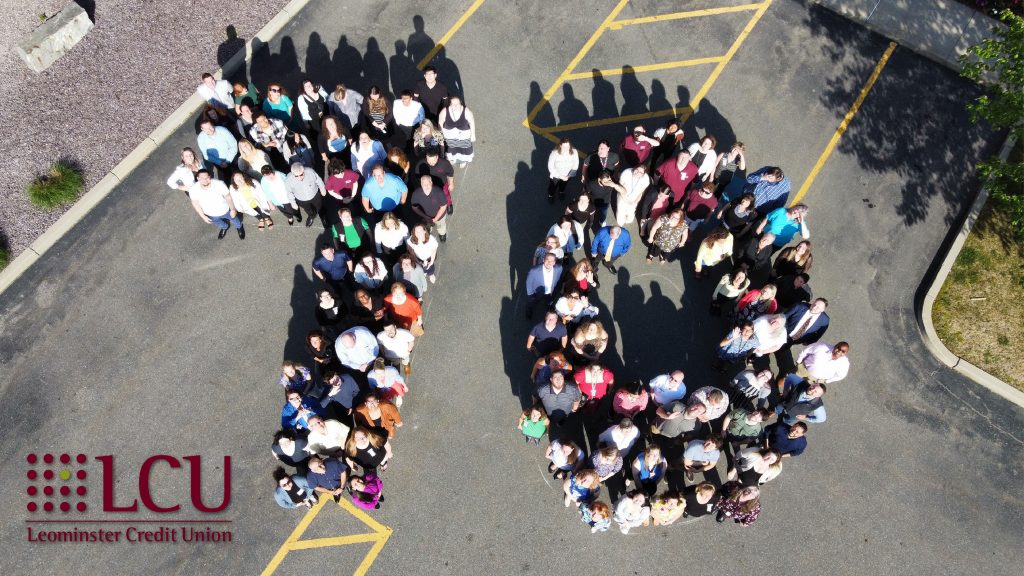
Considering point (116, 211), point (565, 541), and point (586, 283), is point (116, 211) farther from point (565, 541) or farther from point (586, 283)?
point (565, 541)

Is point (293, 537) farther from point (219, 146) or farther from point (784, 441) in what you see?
point (784, 441)

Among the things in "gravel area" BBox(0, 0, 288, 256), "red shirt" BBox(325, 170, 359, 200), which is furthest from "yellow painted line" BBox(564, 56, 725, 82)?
"gravel area" BBox(0, 0, 288, 256)

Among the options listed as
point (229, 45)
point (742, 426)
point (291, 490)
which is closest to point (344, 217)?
point (291, 490)

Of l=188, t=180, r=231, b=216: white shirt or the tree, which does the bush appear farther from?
the tree

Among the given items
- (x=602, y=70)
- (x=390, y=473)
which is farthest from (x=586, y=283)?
(x=602, y=70)

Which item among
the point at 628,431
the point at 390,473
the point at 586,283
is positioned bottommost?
→ the point at 390,473

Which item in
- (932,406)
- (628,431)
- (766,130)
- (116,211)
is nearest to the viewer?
(628,431)

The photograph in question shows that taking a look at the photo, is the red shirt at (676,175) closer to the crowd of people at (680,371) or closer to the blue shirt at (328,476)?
the crowd of people at (680,371)
